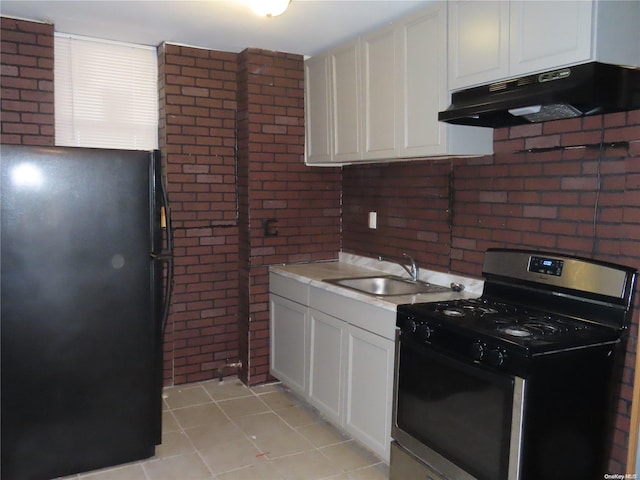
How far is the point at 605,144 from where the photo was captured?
2.21 meters

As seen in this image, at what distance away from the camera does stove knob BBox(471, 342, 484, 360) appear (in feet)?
6.59

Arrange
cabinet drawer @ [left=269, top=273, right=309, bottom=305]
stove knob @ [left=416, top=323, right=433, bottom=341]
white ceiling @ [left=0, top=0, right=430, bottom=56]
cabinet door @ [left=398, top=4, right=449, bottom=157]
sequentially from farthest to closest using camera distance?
cabinet drawer @ [left=269, top=273, right=309, bottom=305]
white ceiling @ [left=0, top=0, right=430, bottom=56]
cabinet door @ [left=398, top=4, right=449, bottom=157]
stove knob @ [left=416, top=323, right=433, bottom=341]

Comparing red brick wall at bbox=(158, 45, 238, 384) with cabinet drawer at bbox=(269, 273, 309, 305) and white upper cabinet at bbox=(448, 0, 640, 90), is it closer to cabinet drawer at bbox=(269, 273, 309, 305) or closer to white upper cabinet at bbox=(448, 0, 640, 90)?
cabinet drawer at bbox=(269, 273, 309, 305)

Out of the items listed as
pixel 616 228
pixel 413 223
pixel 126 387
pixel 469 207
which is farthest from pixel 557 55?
pixel 126 387

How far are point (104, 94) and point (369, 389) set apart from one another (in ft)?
8.48

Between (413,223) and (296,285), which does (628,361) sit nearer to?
(413,223)

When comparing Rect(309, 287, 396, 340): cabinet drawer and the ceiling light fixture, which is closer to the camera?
the ceiling light fixture

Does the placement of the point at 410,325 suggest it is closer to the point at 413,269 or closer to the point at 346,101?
the point at 413,269

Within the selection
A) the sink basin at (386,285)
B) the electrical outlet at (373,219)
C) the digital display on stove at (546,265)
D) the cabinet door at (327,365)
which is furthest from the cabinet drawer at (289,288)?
the digital display on stove at (546,265)

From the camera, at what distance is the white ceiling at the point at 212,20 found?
9.39 ft

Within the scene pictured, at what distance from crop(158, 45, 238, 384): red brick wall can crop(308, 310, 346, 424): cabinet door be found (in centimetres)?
93

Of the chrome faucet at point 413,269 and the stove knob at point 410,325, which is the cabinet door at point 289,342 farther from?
the stove knob at point 410,325

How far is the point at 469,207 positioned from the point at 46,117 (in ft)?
8.54

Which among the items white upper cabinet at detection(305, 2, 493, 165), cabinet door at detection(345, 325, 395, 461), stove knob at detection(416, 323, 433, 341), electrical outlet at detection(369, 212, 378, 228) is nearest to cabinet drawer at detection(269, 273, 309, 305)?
cabinet door at detection(345, 325, 395, 461)
